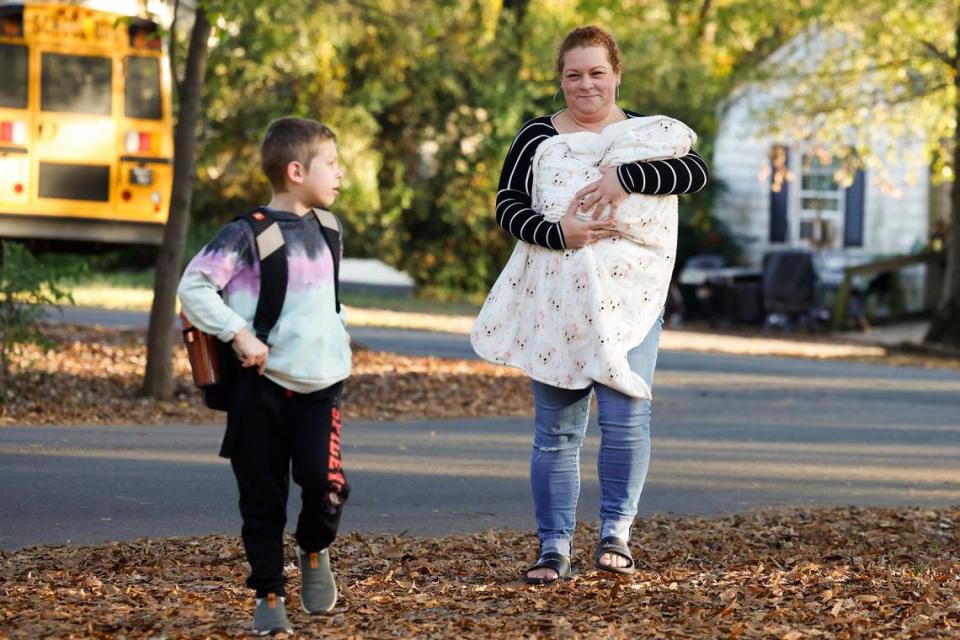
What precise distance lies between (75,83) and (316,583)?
14.4m

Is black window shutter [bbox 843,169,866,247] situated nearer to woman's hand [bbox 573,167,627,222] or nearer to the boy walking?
woman's hand [bbox 573,167,627,222]

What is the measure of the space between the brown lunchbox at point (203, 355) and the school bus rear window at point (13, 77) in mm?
14184

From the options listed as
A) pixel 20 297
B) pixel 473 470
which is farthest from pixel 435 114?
pixel 473 470

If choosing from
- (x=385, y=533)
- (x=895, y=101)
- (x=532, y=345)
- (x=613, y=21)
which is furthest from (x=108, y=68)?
(x=613, y=21)

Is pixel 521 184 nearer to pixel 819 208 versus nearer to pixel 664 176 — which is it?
pixel 664 176

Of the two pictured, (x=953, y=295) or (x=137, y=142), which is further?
(x=953, y=295)

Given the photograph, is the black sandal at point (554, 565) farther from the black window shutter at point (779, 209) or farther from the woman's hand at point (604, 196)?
the black window shutter at point (779, 209)

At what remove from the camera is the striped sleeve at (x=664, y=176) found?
5.58 metres

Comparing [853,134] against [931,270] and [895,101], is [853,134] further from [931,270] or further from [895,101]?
[931,270]

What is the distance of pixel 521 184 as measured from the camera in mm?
5848

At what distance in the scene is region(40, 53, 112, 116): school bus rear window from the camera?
18.4 metres

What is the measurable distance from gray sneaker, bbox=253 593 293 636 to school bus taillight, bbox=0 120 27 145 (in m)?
14.3

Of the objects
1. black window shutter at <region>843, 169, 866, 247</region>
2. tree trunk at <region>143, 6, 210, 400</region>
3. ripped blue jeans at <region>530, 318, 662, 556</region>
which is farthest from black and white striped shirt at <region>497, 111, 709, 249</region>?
black window shutter at <region>843, 169, 866, 247</region>

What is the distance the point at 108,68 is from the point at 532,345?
1386 cm
